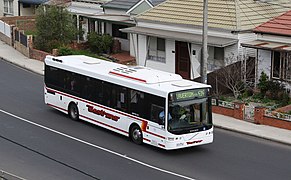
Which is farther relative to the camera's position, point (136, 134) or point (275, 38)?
point (275, 38)

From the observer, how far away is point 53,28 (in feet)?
144

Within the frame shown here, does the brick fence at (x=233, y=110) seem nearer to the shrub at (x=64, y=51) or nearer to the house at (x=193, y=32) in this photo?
the house at (x=193, y=32)

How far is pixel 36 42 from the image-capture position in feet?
148

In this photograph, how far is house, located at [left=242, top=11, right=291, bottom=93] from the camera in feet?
103

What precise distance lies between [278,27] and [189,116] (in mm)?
11973

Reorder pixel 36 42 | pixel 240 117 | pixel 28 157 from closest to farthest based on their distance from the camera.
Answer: pixel 28 157 → pixel 240 117 → pixel 36 42

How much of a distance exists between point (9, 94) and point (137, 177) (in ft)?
46.8

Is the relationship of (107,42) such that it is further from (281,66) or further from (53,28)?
(281,66)

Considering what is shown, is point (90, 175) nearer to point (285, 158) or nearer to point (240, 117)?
point (285, 158)

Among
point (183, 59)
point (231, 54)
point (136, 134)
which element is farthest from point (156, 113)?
point (183, 59)

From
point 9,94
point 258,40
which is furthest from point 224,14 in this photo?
point 9,94

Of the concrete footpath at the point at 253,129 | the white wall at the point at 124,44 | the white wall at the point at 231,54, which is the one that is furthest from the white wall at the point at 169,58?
the concrete footpath at the point at 253,129

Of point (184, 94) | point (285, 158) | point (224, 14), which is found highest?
point (224, 14)

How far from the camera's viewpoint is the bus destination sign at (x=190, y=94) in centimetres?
2266
